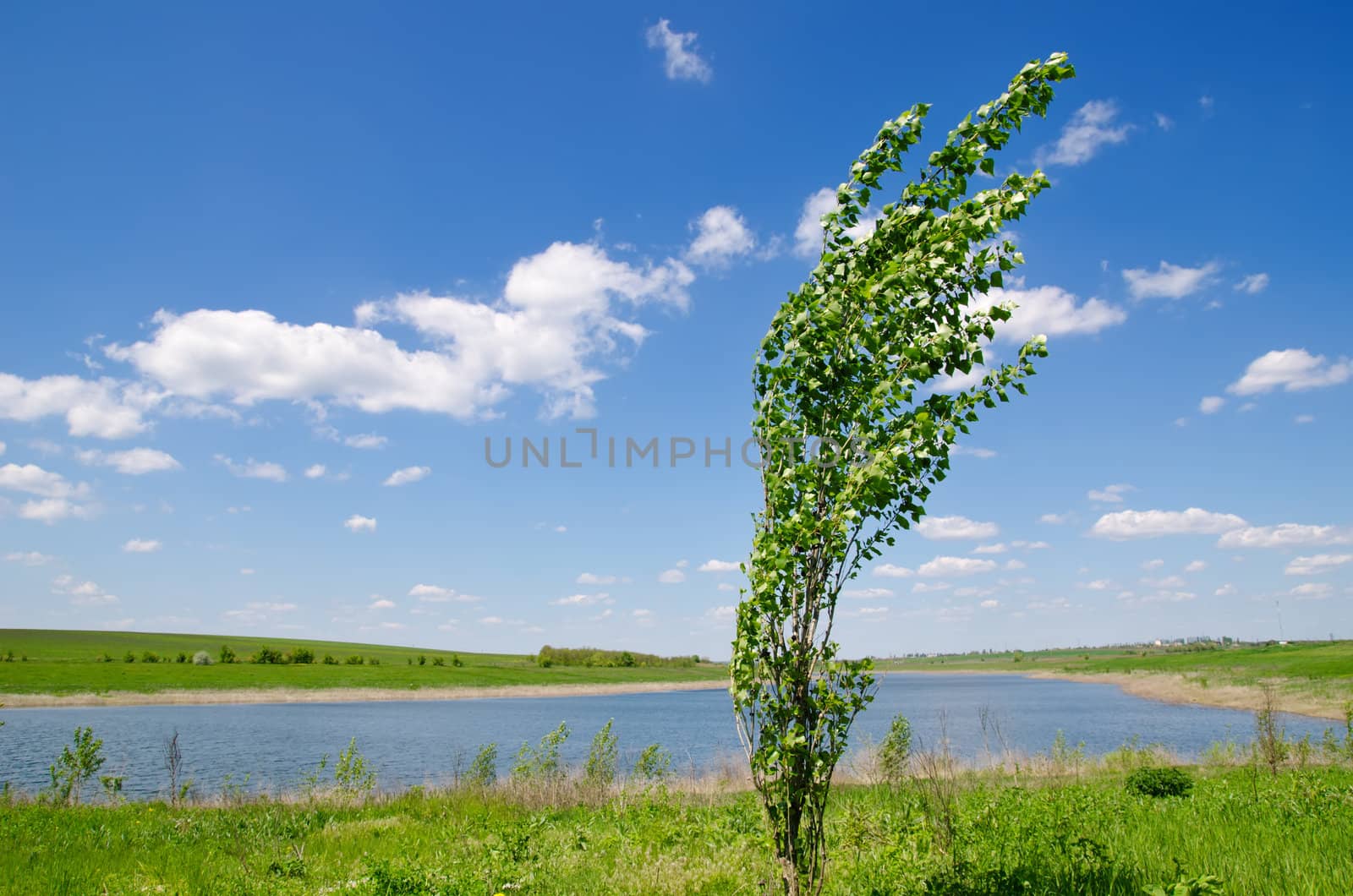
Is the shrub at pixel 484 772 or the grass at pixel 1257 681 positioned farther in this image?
the grass at pixel 1257 681

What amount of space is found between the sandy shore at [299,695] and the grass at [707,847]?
32.1 m

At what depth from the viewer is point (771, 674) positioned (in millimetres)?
5137

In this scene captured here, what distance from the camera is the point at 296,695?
75438mm

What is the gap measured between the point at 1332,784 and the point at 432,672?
11023 cm

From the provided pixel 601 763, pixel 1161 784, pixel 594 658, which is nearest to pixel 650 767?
pixel 601 763

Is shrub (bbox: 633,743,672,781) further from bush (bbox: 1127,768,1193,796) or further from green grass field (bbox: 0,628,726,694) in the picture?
green grass field (bbox: 0,628,726,694)

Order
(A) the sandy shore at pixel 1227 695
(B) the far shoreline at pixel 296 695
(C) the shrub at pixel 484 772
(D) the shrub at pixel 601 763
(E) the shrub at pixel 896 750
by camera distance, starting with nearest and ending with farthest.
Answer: (E) the shrub at pixel 896 750
(D) the shrub at pixel 601 763
(C) the shrub at pixel 484 772
(A) the sandy shore at pixel 1227 695
(B) the far shoreline at pixel 296 695

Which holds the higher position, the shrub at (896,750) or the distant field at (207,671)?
the shrub at (896,750)

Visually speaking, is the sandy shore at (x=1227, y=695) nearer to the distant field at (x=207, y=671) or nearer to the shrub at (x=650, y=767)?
the shrub at (x=650, y=767)

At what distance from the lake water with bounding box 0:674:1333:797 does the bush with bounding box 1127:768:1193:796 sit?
3031mm

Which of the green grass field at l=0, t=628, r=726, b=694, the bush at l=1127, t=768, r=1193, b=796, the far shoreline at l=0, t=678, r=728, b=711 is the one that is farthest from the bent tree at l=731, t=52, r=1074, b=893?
the far shoreline at l=0, t=678, r=728, b=711

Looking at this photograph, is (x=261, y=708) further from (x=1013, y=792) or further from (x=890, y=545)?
(x=890, y=545)

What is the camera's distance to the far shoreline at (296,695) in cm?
6244

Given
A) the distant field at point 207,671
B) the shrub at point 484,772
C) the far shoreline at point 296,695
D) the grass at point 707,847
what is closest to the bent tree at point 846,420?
the grass at point 707,847
